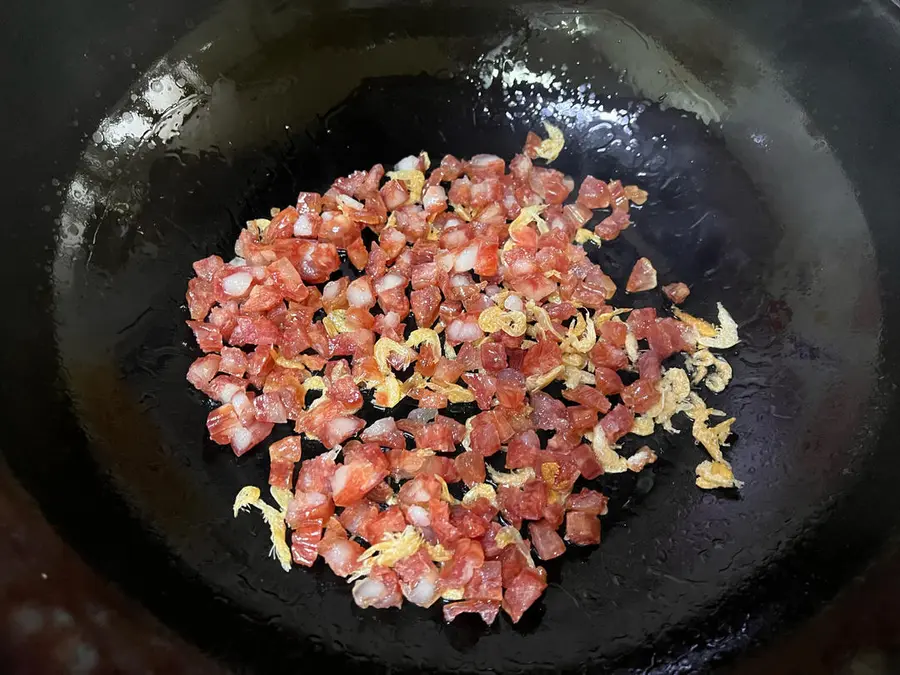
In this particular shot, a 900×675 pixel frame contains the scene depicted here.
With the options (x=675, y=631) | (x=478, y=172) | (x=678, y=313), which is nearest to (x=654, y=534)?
(x=675, y=631)

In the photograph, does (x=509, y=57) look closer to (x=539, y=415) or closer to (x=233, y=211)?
(x=233, y=211)

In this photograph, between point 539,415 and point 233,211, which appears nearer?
point 539,415

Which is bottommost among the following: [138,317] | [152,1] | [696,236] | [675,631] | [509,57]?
[675,631]

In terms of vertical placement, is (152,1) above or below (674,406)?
above

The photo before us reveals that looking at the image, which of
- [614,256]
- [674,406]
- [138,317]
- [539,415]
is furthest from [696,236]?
[138,317]

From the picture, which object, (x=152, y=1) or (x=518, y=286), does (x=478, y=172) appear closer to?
(x=518, y=286)

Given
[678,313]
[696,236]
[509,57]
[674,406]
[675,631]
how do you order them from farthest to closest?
[509,57], [696,236], [678,313], [674,406], [675,631]

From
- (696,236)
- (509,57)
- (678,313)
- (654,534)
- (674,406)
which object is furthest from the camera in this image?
(509,57)
